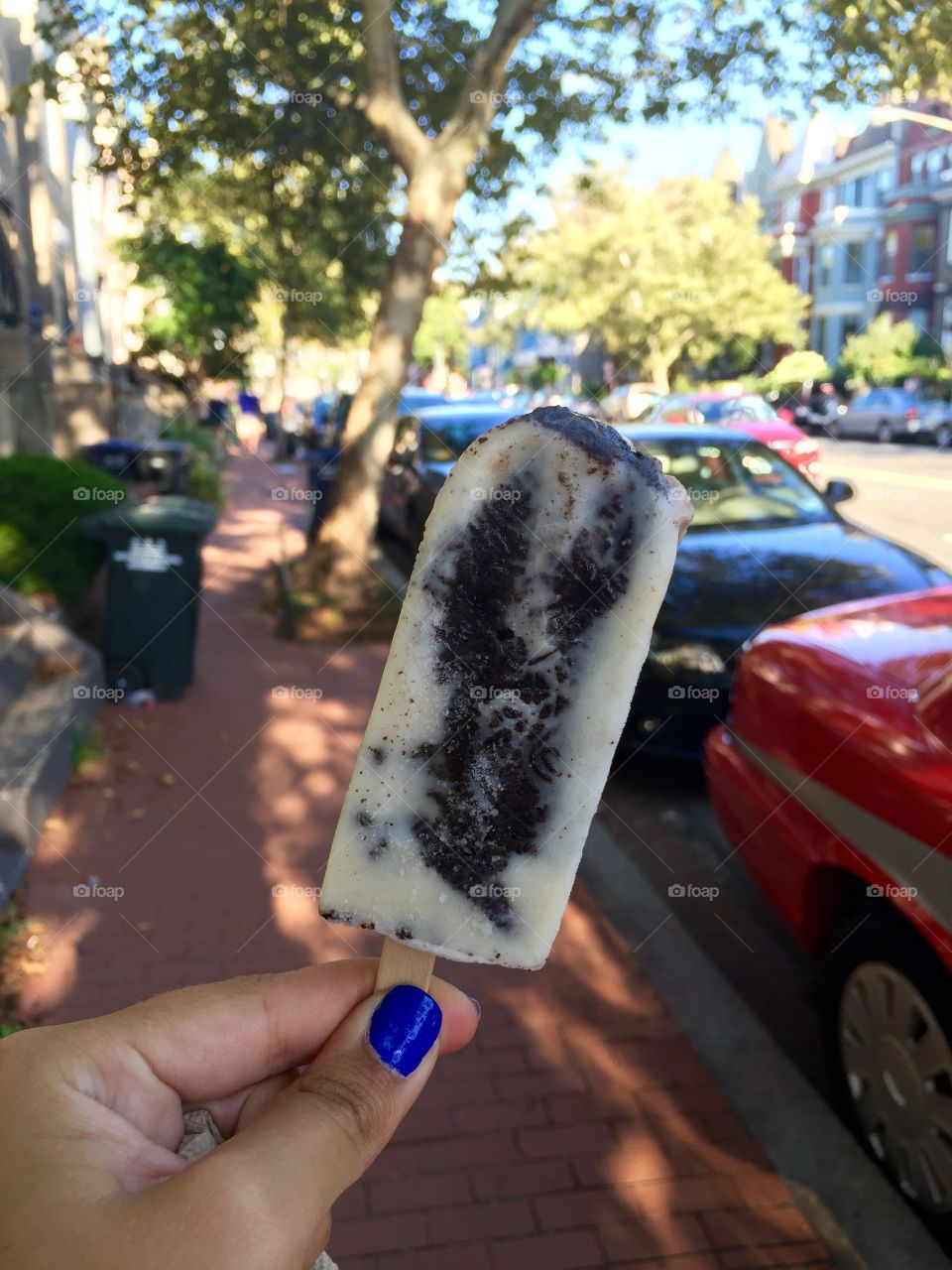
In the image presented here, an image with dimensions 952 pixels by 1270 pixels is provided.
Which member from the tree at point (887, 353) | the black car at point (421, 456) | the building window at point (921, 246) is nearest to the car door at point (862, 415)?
the tree at point (887, 353)

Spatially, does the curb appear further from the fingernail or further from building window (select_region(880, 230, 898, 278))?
building window (select_region(880, 230, 898, 278))

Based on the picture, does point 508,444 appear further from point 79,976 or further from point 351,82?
point 351,82

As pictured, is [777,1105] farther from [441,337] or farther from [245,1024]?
[441,337]

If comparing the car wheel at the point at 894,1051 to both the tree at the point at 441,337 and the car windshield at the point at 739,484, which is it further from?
the tree at the point at 441,337

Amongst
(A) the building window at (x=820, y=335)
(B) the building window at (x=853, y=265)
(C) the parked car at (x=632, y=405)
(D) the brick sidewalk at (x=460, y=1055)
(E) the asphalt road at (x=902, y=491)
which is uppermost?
(B) the building window at (x=853, y=265)

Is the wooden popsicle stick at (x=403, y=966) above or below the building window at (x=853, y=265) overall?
below

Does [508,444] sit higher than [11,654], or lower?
higher

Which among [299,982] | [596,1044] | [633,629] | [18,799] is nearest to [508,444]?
[633,629]
